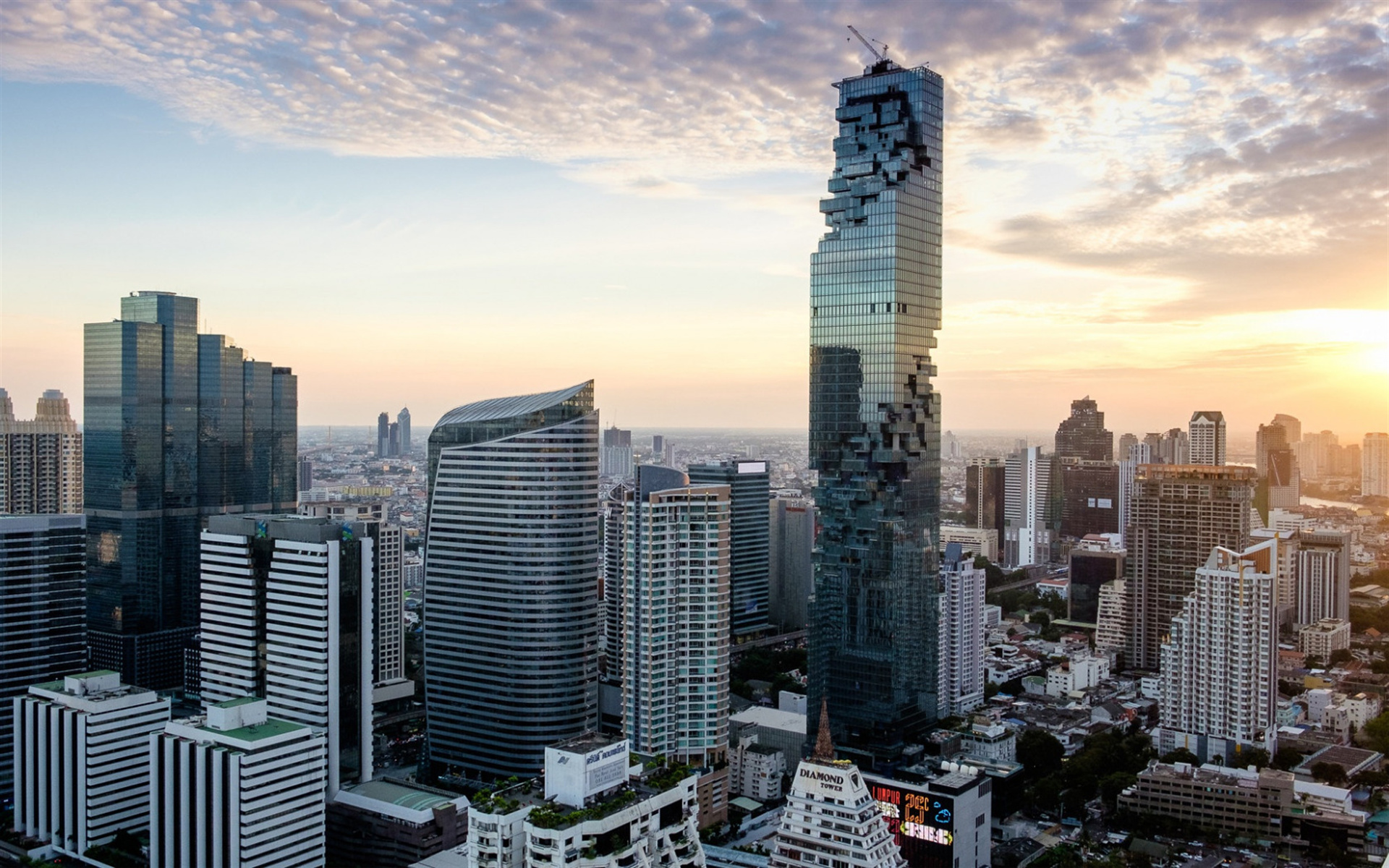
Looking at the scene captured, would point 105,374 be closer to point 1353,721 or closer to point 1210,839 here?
point 1210,839

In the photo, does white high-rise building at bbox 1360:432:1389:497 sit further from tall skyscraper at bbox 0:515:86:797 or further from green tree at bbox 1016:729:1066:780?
tall skyscraper at bbox 0:515:86:797

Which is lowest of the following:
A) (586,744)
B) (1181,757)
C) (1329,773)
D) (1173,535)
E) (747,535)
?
(1329,773)

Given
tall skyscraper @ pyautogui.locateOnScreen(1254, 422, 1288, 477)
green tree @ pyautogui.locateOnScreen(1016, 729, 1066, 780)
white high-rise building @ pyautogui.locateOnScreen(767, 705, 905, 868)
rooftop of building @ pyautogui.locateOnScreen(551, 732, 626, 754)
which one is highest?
tall skyscraper @ pyautogui.locateOnScreen(1254, 422, 1288, 477)

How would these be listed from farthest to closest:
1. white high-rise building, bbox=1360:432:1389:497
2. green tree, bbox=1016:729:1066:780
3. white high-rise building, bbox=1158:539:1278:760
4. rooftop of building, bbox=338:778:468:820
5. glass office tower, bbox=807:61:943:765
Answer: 1. white high-rise building, bbox=1360:432:1389:497
2. white high-rise building, bbox=1158:539:1278:760
3. green tree, bbox=1016:729:1066:780
4. glass office tower, bbox=807:61:943:765
5. rooftop of building, bbox=338:778:468:820

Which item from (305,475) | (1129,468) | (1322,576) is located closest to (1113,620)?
(1322,576)

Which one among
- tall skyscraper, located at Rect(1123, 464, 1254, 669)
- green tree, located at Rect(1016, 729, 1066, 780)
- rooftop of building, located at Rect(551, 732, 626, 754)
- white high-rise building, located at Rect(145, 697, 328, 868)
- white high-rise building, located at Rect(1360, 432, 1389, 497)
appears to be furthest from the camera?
white high-rise building, located at Rect(1360, 432, 1389, 497)

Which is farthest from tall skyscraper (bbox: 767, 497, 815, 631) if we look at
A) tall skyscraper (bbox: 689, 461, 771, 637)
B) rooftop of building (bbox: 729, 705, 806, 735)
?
rooftop of building (bbox: 729, 705, 806, 735)

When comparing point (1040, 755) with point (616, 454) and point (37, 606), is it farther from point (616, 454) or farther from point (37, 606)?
point (616, 454)
